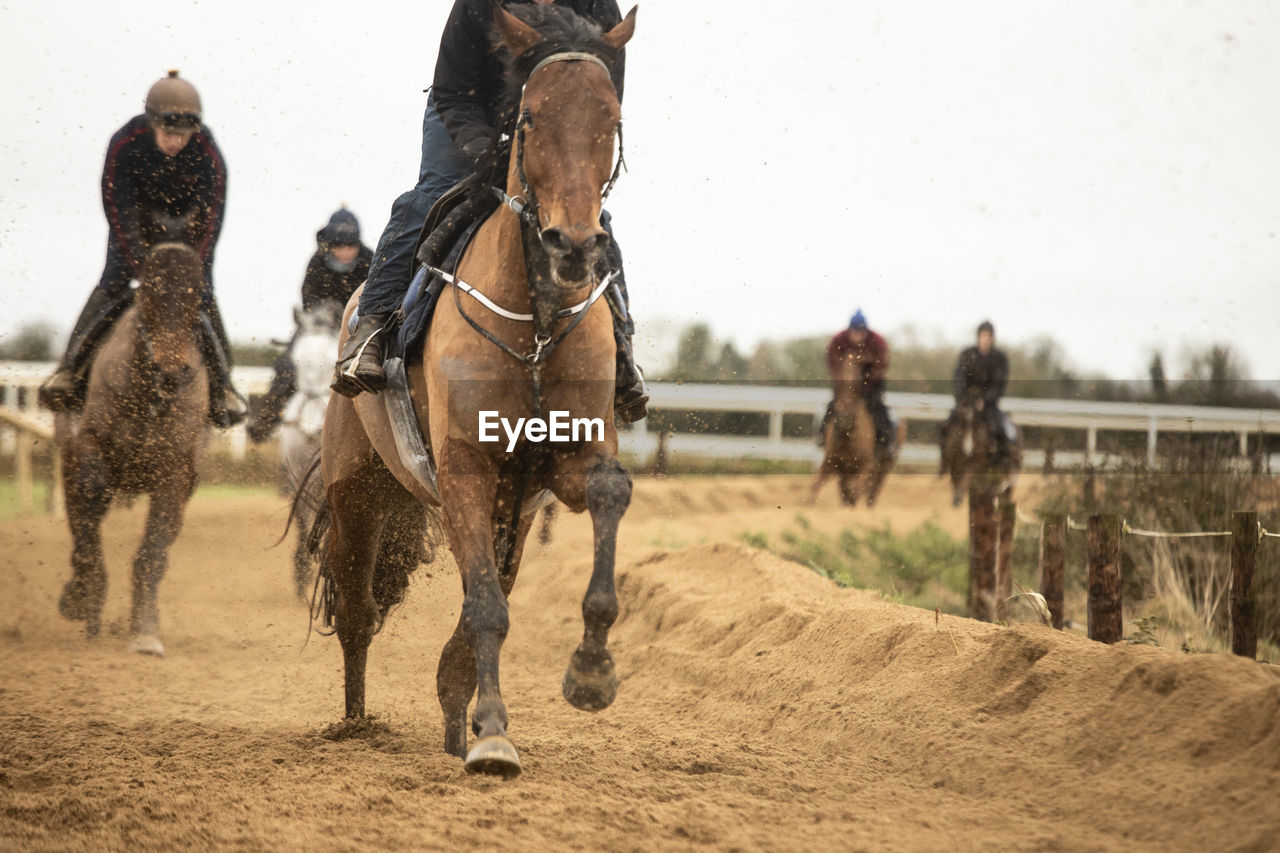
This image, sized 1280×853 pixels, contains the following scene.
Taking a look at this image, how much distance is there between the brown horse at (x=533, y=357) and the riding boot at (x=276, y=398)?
526 centimetres

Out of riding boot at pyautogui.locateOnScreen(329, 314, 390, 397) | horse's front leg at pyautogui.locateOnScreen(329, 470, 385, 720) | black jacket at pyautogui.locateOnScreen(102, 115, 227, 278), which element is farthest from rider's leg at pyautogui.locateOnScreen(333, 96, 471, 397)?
black jacket at pyautogui.locateOnScreen(102, 115, 227, 278)

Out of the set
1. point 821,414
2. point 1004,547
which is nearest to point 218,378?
point 1004,547

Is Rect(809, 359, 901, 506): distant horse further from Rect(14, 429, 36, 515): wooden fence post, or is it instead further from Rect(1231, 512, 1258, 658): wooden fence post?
Rect(14, 429, 36, 515): wooden fence post

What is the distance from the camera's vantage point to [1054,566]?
708 cm

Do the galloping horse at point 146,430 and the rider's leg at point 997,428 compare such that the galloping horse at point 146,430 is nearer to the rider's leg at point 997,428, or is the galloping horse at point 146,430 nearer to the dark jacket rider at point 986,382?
the dark jacket rider at point 986,382

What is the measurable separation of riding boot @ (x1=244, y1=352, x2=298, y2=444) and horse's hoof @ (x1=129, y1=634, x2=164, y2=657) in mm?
2497

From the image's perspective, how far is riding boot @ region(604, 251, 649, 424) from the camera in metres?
4.61

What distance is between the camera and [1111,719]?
13.2 feet

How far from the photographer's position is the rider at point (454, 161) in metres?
4.62

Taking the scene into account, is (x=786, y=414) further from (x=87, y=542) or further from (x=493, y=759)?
(x=493, y=759)

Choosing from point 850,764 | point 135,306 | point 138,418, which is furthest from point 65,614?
point 850,764

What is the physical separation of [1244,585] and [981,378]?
334 inches

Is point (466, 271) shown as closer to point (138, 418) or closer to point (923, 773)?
point (923, 773)

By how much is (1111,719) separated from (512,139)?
118 inches
